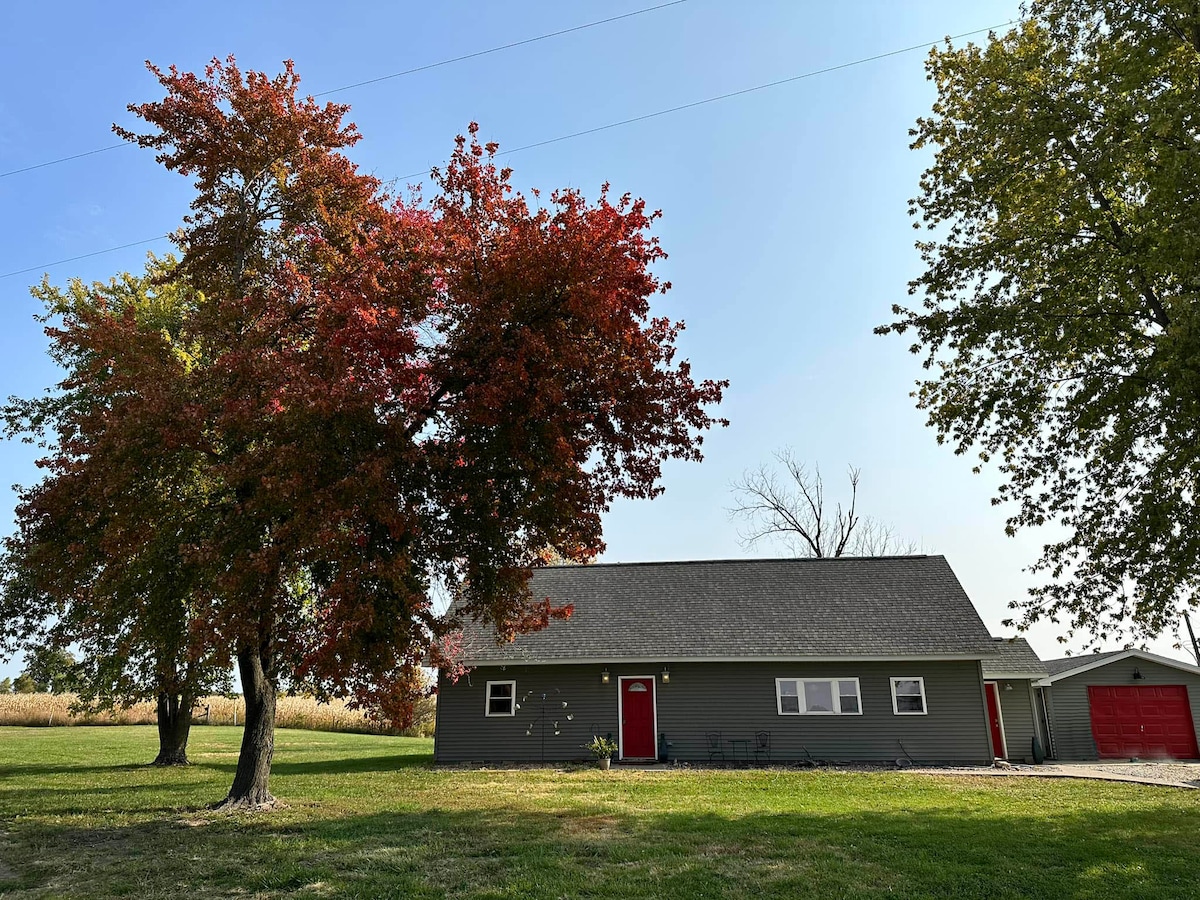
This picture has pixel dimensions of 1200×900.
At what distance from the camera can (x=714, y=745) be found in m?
21.4

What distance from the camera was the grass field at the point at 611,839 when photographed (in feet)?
26.9

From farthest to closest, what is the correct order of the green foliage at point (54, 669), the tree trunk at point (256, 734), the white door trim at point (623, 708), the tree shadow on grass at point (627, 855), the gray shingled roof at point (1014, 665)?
1. the gray shingled roof at point (1014, 665)
2. the white door trim at point (623, 708)
3. the green foliage at point (54, 669)
4. the tree trunk at point (256, 734)
5. the tree shadow on grass at point (627, 855)

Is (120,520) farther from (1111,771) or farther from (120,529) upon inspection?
(1111,771)

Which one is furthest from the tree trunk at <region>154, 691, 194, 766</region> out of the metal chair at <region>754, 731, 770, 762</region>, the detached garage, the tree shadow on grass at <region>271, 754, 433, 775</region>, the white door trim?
the detached garage

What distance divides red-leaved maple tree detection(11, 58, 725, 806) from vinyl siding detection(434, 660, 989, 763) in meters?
10.6

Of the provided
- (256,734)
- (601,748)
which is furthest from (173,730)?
(601,748)

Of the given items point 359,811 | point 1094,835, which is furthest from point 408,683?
point 1094,835

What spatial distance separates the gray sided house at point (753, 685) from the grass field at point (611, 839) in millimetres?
3620

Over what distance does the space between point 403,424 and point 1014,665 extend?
2110 centimetres

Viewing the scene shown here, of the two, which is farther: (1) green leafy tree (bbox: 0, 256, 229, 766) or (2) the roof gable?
(2) the roof gable

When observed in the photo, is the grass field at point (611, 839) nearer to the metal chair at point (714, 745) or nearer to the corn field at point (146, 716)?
the metal chair at point (714, 745)

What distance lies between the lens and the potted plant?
20.0 meters

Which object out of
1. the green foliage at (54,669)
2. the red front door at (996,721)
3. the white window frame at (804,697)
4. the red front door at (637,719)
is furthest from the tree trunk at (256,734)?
the red front door at (996,721)

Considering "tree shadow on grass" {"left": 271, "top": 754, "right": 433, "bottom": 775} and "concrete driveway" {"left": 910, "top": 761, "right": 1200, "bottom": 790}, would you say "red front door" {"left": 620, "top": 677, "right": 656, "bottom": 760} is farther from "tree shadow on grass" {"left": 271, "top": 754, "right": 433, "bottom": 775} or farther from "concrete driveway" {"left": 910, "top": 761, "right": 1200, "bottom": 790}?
"concrete driveway" {"left": 910, "top": 761, "right": 1200, "bottom": 790}
